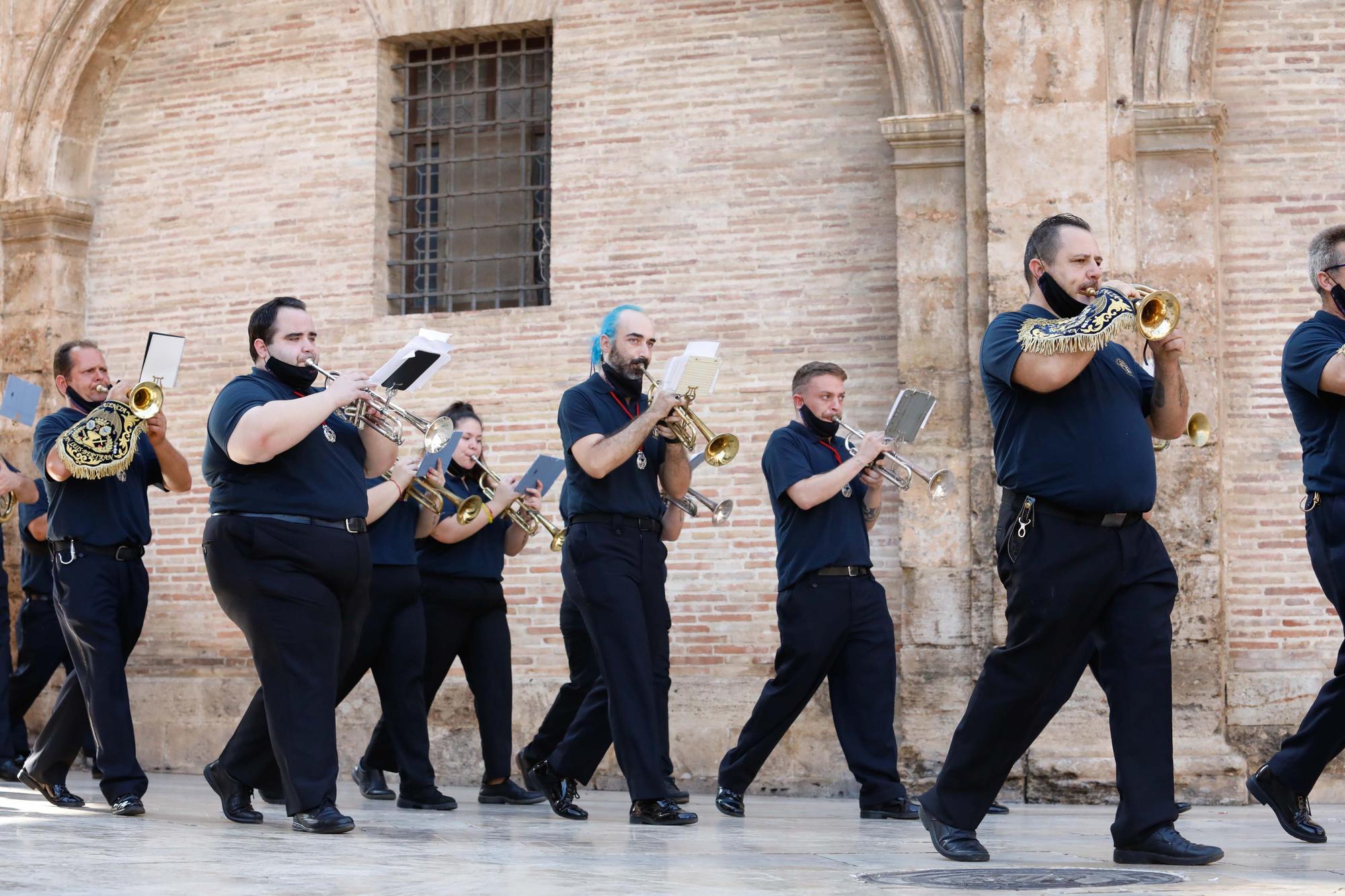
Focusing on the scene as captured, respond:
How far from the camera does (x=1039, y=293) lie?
5.11 m

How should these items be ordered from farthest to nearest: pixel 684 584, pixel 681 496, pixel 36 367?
1. pixel 36 367
2. pixel 684 584
3. pixel 681 496

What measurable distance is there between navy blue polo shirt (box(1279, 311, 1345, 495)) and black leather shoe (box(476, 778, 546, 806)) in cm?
391

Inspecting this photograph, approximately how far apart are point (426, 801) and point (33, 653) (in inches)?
132

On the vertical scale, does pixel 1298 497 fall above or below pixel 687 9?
below

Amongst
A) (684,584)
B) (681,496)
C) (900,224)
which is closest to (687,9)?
(900,224)

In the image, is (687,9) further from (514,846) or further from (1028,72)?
(514,846)

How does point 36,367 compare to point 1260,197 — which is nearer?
point 1260,197

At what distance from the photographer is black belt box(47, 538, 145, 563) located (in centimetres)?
678

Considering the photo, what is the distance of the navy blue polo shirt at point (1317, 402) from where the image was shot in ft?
18.0

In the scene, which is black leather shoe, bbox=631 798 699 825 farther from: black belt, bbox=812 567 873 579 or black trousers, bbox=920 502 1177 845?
black trousers, bbox=920 502 1177 845

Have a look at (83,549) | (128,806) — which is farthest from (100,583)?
(128,806)

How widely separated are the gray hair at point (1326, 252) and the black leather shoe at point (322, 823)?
3744 millimetres

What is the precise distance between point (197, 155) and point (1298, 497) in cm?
740

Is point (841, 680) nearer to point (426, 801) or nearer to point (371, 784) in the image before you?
point (426, 801)
